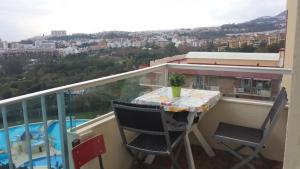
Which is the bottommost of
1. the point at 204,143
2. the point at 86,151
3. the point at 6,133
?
the point at 204,143

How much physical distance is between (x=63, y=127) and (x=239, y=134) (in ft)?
5.94

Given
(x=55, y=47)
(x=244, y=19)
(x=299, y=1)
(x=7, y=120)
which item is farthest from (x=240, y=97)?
(x=55, y=47)

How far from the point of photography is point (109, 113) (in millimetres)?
2949

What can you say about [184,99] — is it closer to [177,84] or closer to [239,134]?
[177,84]

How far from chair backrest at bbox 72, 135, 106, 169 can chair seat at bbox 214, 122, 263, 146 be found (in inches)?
51.0

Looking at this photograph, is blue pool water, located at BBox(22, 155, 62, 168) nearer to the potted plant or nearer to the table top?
the table top

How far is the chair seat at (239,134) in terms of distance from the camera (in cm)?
281

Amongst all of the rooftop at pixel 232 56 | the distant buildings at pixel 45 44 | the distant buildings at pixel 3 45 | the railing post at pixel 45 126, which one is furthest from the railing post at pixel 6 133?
the rooftop at pixel 232 56

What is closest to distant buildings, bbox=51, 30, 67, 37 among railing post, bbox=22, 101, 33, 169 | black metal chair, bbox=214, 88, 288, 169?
black metal chair, bbox=214, 88, 288, 169

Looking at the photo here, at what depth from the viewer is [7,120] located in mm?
1909

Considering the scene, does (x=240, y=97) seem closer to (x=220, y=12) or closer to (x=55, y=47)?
(x=220, y=12)

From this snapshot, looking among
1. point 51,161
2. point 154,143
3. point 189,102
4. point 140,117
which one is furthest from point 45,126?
point 189,102

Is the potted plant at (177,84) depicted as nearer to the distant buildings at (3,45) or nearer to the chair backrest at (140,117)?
the chair backrest at (140,117)

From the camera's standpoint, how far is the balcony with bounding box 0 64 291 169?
2.08 meters
